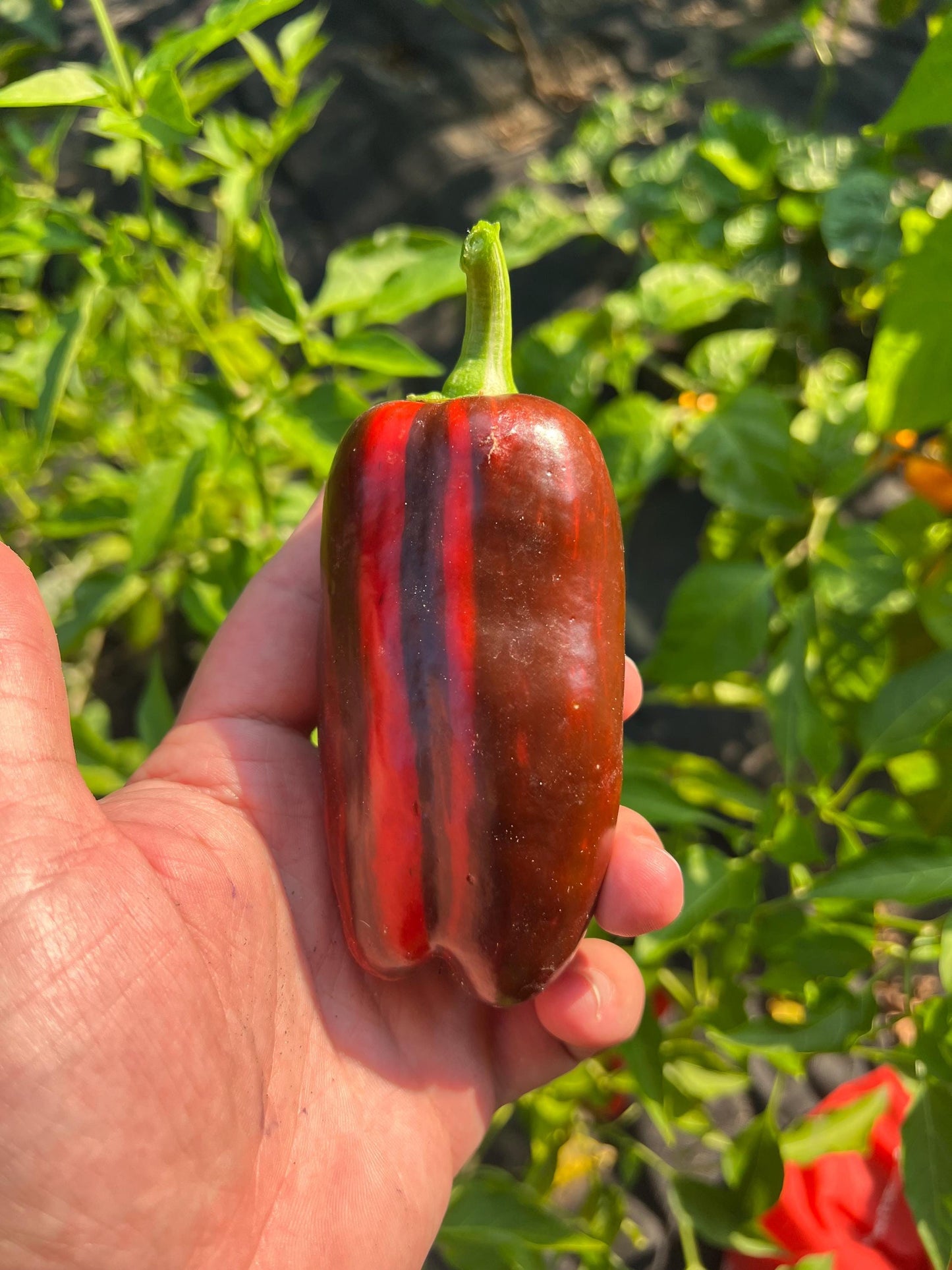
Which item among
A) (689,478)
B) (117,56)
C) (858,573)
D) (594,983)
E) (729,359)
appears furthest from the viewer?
(689,478)

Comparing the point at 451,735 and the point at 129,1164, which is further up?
the point at 451,735

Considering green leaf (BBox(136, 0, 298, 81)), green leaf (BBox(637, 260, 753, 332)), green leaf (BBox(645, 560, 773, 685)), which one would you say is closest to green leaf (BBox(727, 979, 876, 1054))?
green leaf (BBox(645, 560, 773, 685))

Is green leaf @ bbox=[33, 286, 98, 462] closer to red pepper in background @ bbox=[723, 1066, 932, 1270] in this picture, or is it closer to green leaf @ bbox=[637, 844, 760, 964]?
green leaf @ bbox=[637, 844, 760, 964]

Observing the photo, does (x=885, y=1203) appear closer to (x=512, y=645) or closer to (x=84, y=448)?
(x=512, y=645)

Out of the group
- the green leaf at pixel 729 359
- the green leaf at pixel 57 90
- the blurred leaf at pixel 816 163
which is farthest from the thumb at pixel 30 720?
the blurred leaf at pixel 816 163

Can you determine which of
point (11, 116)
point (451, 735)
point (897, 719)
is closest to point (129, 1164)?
point (451, 735)

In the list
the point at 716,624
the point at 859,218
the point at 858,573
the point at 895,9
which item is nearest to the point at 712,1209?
the point at 716,624

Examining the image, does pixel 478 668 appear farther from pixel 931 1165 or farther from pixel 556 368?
pixel 931 1165
